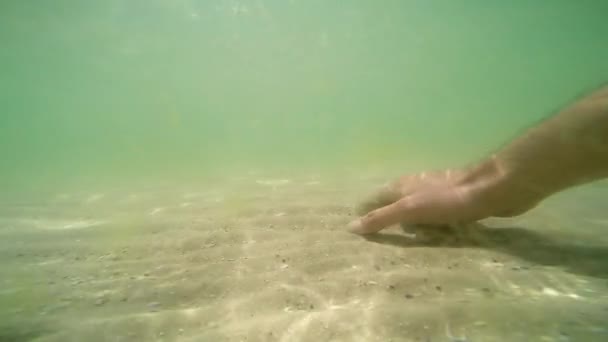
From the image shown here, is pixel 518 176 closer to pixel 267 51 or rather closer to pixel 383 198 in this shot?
pixel 383 198

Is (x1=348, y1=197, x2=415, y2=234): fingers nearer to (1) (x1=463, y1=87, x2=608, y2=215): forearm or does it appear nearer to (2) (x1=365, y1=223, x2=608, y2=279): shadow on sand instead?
(2) (x1=365, y1=223, x2=608, y2=279): shadow on sand

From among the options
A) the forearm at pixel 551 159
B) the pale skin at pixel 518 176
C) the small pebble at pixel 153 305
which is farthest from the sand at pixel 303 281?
the forearm at pixel 551 159

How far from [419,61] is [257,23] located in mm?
34049

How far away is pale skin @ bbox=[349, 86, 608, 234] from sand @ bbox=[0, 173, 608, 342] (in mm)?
243

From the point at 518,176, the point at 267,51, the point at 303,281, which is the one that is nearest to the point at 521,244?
the point at 518,176

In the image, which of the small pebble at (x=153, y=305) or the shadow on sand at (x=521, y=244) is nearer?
the small pebble at (x=153, y=305)

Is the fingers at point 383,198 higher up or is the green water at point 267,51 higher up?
the green water at point 267,51

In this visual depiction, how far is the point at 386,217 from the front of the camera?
3.03 metres

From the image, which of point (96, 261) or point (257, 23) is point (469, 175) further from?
point (257, 23)

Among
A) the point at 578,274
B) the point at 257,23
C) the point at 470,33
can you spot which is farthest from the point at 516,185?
the point at 470,33

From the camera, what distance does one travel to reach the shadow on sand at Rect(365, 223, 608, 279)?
2477 millimetres

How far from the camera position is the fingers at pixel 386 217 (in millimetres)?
2971

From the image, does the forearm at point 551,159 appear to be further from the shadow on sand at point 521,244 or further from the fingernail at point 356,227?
the fingernail at point 356,227

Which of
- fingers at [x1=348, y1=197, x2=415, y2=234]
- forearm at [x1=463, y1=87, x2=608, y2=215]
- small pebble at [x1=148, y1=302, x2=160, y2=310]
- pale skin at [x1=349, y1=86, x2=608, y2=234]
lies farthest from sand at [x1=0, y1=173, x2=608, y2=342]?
forearm at [x1=463, y1=87, x2=608, y2=215]
